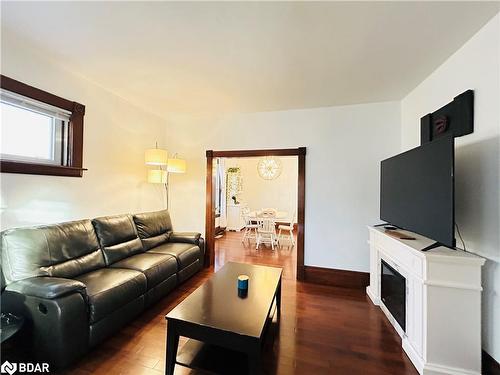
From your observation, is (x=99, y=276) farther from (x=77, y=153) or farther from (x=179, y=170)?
(x=179, y=170)

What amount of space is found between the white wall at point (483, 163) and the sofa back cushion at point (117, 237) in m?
3.40

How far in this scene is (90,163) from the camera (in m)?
2.70

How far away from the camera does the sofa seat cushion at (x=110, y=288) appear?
1.76 m

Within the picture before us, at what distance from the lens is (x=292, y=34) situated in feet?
5.72

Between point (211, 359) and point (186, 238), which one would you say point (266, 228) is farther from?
point (211, 359)

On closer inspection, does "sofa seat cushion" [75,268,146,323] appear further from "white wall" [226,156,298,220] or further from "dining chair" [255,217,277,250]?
"white wall" [226,156,298,220]

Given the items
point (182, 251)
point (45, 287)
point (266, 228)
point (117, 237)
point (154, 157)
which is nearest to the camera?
point (45, 287)

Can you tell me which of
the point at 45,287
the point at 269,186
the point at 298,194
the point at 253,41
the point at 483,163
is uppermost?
the point at 253,41

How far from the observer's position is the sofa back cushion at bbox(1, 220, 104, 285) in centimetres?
179

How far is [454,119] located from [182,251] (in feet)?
10.7

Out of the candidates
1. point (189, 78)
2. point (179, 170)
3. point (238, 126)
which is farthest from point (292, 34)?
point (179, 170)

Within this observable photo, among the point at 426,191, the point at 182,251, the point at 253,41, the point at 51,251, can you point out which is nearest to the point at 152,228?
the point at 182,251

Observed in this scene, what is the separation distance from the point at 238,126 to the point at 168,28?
6.75 ft

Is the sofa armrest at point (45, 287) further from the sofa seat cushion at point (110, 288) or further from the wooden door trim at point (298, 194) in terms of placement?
the wooden door trim at point (298, 194)
